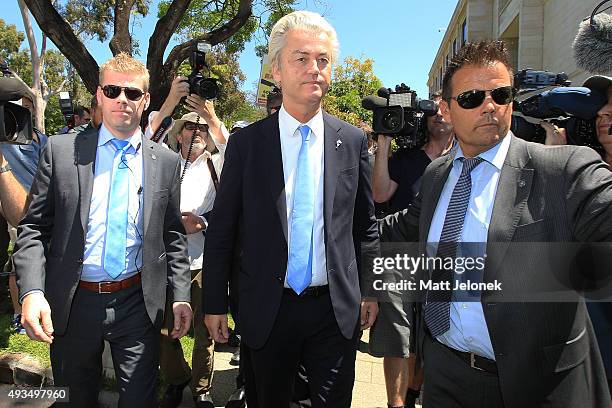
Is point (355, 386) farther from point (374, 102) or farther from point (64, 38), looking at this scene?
point (64, 38)

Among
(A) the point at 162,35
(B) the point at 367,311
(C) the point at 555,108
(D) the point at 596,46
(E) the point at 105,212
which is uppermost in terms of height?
(A) the point at 162,35

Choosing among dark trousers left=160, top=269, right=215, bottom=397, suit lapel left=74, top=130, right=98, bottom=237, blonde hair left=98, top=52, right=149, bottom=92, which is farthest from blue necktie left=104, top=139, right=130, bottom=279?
dark trousers left=160, top=269, right=215, bottom=397

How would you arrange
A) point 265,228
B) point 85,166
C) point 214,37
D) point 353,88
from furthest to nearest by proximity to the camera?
point 353,88 → point 214,37 → point 85,166 → point 265,228

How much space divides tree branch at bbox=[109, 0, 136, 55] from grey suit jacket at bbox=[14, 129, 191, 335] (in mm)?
6992

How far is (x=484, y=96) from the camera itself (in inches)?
80.1

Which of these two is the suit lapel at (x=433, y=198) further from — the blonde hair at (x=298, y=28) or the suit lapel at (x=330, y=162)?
the blonde hair at (x=298, y=28)

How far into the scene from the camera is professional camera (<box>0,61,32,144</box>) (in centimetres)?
238

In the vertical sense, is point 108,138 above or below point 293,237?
above

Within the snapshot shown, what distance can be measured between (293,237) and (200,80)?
65.1 inches

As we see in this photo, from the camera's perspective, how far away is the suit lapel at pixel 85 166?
8.25 ft

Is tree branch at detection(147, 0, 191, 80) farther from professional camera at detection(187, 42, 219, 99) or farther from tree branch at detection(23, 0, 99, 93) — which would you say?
professional camera at detection(187, 42, 219, 99)

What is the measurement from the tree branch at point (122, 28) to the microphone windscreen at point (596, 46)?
7.90m

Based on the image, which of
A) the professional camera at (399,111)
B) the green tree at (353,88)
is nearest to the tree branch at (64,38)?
the professional camera at (399,111)

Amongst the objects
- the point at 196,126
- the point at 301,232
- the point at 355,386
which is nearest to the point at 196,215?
the point at 196,126
